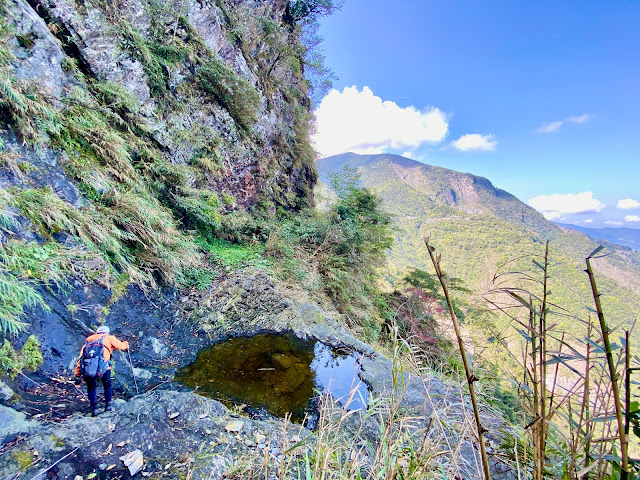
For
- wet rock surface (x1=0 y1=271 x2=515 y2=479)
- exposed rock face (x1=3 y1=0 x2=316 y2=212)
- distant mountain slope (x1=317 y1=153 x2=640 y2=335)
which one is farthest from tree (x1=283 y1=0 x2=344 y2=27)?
wet rock surface (x1=0 y1=271 x2=515 y2=479)

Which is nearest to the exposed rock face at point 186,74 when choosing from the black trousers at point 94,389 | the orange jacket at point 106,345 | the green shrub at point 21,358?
the green shrub at point 21,358

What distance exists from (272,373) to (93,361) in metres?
2.12

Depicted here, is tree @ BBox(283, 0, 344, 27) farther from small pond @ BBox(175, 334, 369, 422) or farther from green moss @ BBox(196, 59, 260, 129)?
small pond @ BBox(175, 334, 369, 422)

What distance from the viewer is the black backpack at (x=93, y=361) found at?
8.95 ft

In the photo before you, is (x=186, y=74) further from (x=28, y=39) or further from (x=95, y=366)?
(x=95, y=366)

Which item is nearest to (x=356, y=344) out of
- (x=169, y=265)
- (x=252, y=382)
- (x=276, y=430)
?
(x=252, y=382)

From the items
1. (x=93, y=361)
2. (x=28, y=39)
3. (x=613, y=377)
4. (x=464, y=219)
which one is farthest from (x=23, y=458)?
(x=464, y=219)

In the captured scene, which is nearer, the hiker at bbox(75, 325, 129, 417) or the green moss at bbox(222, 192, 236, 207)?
the hiker at bbox(75, 325, 129, 417)

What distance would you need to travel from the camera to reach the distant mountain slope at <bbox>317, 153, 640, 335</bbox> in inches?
480

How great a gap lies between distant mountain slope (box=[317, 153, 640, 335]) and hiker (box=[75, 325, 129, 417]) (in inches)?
134

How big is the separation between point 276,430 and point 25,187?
13.7 feet

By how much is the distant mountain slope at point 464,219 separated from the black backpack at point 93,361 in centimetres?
339

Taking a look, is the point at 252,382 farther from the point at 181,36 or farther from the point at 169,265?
the point at 181,36

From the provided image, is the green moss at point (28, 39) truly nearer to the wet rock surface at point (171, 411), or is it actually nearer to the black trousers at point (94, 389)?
the wet rock surface at point (171, 411)
